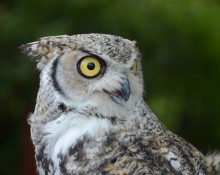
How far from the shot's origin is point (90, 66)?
9.59 feet

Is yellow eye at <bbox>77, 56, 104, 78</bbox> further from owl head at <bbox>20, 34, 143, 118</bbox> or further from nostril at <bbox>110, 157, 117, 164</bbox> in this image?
nostril at <bbox>110, 157, 117, 164</bbox>

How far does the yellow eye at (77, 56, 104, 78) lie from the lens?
9.61 feet

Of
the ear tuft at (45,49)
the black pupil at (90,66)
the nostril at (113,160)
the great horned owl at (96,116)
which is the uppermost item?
the ear tuft at (45,49)

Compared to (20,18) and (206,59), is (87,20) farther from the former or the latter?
(206,59)

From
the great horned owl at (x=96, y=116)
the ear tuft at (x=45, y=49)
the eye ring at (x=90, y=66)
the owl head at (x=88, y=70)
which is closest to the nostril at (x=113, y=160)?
the great horned owl at (x=96, y=116)

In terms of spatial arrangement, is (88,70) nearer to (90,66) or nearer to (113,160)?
(90,66)

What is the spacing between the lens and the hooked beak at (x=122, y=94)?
9.73 ft

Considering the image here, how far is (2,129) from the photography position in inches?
253

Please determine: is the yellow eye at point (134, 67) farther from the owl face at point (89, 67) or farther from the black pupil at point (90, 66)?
the black pupil at point (90, 66)

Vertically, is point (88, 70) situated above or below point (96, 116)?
above

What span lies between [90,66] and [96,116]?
257mm

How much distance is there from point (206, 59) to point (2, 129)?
2.16 metres

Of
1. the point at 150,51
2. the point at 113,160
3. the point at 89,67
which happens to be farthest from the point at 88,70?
the point at 150,51

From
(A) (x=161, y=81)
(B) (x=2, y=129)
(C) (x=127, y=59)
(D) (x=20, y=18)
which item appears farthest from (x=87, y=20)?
(C) (x=127, y=59)
